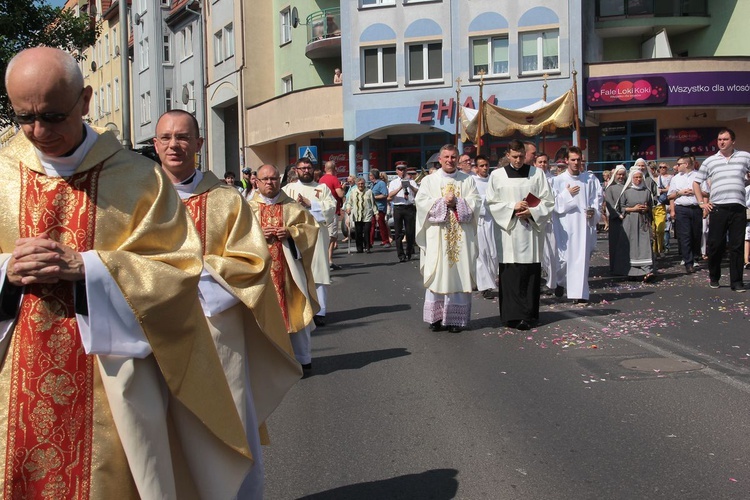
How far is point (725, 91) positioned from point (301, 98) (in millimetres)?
16103

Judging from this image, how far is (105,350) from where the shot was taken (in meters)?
3.01

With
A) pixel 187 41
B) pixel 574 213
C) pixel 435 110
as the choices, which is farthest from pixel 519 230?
pixel 187 41

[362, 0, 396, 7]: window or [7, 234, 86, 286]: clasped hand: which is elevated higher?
[362, 0, 396, 7]: window

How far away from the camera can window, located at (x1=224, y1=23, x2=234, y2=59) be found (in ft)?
141

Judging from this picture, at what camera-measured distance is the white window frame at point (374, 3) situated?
35812mm

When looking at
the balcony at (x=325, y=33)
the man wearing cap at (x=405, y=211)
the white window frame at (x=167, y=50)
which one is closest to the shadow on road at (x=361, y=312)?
the man wearing cap at (x=405, y=211)

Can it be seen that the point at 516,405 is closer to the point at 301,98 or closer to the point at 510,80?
the point at 510,80

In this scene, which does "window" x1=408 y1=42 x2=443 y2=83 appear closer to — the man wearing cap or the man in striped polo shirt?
the man wearing cap

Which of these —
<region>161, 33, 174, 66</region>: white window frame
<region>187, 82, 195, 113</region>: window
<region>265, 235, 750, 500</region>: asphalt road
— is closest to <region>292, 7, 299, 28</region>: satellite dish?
<region>187, 82, 195, 113</region>: window

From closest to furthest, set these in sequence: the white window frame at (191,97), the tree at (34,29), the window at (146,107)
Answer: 1. the tree at (34,29)
2. the white window frame at (191,97)
3. the window at (146,107)

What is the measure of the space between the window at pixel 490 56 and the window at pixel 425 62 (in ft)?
4.39

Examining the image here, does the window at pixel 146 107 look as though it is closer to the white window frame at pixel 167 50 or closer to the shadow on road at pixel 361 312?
the white window frame at pixel 167 50

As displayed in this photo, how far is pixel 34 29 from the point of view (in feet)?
50.1

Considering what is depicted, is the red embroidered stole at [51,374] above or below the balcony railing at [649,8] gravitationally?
below
